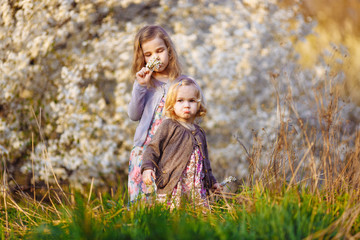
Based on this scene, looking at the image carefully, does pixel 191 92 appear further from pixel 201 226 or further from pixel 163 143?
pixel 201 226

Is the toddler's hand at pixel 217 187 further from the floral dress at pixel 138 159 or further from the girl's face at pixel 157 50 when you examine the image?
the girl's face at pixel 157 50

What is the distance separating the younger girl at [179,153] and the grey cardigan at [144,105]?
352 millimetres

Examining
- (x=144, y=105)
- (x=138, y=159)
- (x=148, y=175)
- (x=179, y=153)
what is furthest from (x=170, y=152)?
(x=144, y=105)

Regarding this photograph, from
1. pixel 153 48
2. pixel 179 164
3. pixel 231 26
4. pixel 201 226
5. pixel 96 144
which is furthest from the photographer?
pixel 231 26

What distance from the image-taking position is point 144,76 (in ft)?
10.4

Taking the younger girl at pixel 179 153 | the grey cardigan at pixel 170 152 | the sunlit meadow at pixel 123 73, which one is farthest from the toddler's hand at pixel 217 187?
the sunlit meadow at pixel 123 73

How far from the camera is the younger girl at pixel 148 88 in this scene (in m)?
3.29

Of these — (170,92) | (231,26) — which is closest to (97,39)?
(231,26)

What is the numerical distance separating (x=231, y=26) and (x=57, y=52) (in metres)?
2.32

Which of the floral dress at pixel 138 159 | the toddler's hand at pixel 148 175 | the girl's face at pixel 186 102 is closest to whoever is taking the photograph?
the toddler's hand at pixel 148 175

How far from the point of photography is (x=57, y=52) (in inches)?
221

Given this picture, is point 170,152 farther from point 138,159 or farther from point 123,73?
point 123,73

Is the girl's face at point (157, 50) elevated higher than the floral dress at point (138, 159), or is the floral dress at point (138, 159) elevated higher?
the girl's face at point (157, 50)

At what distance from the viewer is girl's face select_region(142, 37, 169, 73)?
3.28m
